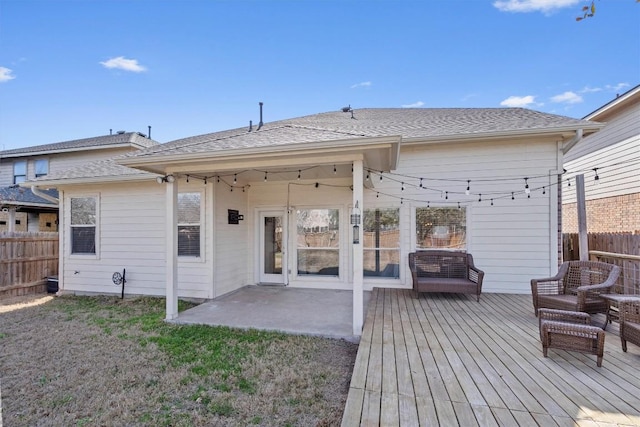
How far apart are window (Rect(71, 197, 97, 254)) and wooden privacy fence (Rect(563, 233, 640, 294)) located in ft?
36.1

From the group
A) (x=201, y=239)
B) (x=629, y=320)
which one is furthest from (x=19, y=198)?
(x=629, y=320)

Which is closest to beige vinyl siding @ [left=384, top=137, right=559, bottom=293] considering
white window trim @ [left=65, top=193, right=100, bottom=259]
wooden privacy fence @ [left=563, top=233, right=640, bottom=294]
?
wooden privacy fence @ [left=563, top=233, right=640, bottom=294]

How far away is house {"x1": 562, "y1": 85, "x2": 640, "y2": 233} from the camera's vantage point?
24.5 feet

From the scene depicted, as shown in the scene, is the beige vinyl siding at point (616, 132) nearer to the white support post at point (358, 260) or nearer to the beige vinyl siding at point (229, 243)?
the white support post at point (358, 260)

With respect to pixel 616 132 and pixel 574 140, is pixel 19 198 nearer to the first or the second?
pixel 574 140

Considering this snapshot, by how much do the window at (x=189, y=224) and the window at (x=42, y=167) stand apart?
406 inches

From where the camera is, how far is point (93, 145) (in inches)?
466

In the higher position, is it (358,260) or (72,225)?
(72,225)

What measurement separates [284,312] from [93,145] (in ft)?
38.3

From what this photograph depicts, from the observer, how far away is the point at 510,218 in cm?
605

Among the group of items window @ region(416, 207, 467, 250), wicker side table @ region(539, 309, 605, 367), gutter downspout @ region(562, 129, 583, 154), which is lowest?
wicker side table @ region(539, 309, 605, 367)

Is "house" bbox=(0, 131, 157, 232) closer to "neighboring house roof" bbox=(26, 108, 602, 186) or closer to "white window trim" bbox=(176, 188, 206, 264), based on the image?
"neighboring house roof" bbox=(26, 108, 602, 186)

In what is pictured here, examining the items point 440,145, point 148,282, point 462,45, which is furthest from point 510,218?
point 148,282

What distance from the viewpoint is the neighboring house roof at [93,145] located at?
1170 cm
